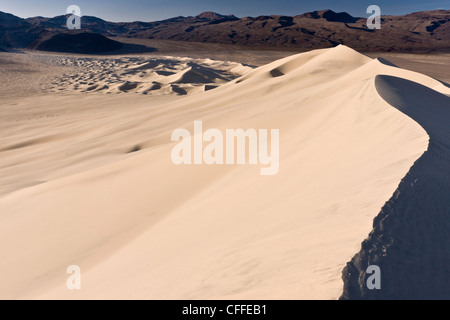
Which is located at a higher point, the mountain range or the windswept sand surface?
the mountain range

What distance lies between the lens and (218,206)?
2746 mm

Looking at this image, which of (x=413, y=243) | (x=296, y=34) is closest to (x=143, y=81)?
(x=413, y=243)

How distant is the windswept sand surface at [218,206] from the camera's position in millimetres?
1590

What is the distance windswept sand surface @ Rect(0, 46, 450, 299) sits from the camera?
1590mm

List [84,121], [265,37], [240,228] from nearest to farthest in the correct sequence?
1. [240,228]
2. [84,121]
3. [265,37]

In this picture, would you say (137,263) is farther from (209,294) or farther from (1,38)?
(1,38)

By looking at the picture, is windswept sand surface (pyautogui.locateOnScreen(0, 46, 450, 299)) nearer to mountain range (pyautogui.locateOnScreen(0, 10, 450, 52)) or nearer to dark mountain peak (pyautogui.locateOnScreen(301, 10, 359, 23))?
mountain range (pyautogui.locateOnScreen(0, 10, 450, 52))

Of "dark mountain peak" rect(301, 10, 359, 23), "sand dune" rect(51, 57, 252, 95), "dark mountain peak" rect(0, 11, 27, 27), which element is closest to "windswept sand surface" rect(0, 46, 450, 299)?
"sand dune" rect(51, 57, 252, 95)

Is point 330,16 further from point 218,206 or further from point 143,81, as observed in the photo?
point 218,206

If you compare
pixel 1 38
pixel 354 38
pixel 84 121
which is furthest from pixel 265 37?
pixel 84 121

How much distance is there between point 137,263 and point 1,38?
51844 mm

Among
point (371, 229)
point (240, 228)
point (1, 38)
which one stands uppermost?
point (1, 38)

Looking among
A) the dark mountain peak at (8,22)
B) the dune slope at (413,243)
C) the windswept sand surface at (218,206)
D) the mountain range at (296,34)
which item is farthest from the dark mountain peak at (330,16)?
the dune slope at (413,243)
